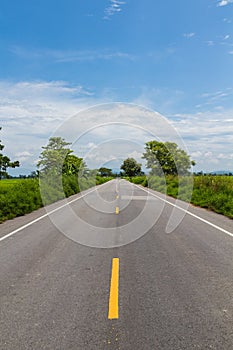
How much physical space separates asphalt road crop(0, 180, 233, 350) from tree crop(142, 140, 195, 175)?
2486 inches

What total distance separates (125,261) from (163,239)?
7.90 feet

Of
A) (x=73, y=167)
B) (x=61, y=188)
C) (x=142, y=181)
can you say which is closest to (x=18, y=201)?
(x=61, y=188)

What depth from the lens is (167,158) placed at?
75062mm

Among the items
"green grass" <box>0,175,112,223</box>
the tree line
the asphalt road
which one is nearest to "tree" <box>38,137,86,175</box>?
the tree line

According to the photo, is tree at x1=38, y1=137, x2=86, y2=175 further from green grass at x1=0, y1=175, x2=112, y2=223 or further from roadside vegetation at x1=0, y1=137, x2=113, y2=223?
green grass at x1=0, y1=175, x2=112, y2=223

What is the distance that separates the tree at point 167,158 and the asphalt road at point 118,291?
2486 inches

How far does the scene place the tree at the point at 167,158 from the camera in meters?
72.2

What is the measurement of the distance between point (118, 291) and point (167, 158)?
71.6 meters

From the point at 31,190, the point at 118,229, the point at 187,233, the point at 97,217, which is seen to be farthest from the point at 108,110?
the point at 31,190

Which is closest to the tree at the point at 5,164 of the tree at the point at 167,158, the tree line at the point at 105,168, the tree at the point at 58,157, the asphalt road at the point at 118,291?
the tree line at the point at 105,168

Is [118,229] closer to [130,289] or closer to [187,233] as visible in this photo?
[187,233]

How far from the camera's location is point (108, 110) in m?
13.5

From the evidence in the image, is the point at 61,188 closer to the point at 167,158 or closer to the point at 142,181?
the point at 142,181

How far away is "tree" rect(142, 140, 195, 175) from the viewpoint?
7225 cm
